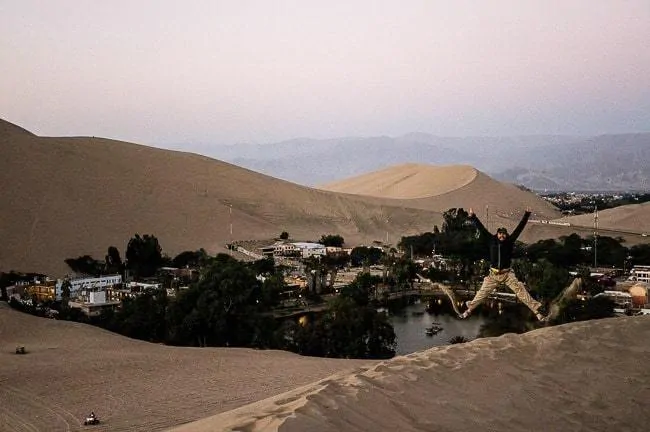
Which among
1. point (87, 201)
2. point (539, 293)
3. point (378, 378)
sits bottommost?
point (539, 293)

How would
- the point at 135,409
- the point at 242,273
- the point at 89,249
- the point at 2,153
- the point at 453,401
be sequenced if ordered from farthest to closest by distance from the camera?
the point at 2,153 → the point at 89,249 → the point at 242,273 → the point at 135,409 → the point at 453,401

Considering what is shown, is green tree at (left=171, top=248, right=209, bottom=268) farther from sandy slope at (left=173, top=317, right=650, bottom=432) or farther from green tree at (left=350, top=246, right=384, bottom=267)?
sandy slope at (left=173, top=317, right=650, bottom=432)

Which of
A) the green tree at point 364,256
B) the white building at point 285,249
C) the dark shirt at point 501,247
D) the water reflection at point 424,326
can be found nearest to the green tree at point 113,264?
the white building at point 285,249

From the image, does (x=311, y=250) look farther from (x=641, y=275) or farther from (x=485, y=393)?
(x=485, y=393)

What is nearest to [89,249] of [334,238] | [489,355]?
[334,238]

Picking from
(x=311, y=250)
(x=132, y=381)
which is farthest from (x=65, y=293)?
(x=311, y=250)

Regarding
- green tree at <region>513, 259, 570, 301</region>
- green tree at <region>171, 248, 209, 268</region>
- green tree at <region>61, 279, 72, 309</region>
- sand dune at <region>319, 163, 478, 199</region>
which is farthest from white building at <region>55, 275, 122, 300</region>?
sand dune at <region>319, 163, 478, 199</region>

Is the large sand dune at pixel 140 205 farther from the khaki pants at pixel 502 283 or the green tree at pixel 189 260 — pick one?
the khaki pants at pixel 502 283

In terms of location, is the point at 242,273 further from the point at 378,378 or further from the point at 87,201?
the point at 87,201
